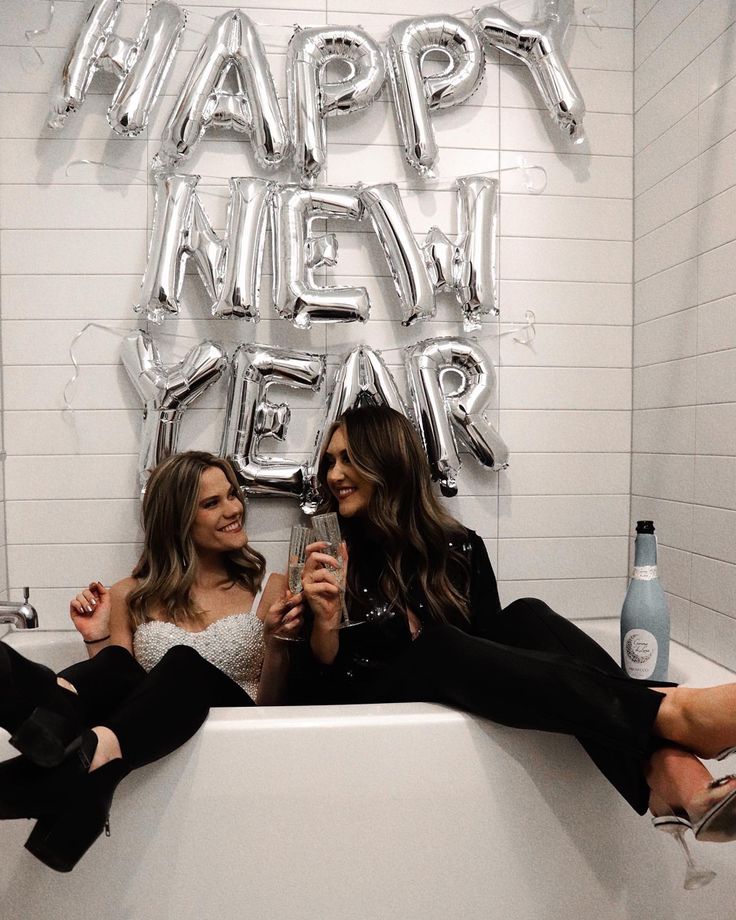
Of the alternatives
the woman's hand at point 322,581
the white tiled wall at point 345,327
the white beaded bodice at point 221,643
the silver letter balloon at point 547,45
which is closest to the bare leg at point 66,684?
the white beaded bodice at point 221,643

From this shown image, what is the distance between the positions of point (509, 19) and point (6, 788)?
232 cm

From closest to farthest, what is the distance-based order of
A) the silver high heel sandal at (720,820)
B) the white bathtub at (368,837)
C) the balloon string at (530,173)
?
the silver high heel sandal at (720,820) < the white bathtub at (368,837) < the balloon string at (530,173)

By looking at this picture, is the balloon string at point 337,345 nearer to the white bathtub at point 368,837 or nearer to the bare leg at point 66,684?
the bare leg at point 66,684

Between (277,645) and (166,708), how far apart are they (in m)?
0.42

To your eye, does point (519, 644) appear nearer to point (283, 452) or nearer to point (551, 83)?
point (283, 452)

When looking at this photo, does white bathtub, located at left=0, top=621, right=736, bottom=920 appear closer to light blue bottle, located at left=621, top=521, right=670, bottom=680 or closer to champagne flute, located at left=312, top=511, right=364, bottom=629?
champagne flute, located at left=312, top=511, right=364, bottom=629

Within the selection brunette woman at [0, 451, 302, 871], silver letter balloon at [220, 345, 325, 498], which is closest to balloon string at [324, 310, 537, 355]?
silver letter balloon at [220, 345, 325, 498]

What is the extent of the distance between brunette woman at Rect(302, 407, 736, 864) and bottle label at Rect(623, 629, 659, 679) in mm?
183

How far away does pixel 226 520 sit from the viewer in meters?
2.07

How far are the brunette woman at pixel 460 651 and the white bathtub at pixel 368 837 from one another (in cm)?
12

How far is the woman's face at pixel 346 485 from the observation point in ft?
6.94

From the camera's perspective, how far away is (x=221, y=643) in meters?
1.94

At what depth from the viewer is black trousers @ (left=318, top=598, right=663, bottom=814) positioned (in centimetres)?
137

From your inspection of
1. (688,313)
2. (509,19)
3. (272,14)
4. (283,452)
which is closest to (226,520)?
(283,452)
